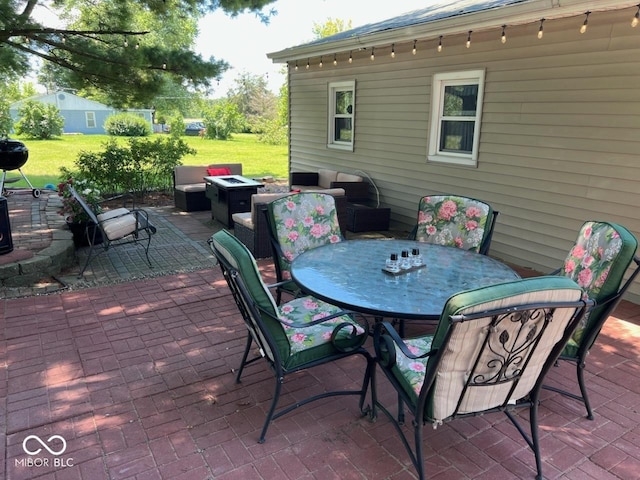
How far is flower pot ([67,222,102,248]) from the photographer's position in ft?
17.0

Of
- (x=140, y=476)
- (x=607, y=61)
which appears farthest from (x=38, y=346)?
(x=607, y=61)

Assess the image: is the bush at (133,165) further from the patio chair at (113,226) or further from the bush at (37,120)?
the bush at (37,120)

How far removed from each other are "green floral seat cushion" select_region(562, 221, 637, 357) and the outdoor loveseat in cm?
620

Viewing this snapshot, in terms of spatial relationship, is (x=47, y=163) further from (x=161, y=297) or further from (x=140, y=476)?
(x=140, y=476)

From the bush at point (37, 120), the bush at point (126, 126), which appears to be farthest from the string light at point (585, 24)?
the bush at point (37, 120)

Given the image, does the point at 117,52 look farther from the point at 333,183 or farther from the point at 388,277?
the point at 388,277

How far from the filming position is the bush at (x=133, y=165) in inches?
307

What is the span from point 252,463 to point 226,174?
250 inches

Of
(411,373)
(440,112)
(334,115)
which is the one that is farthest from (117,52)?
(411,373)

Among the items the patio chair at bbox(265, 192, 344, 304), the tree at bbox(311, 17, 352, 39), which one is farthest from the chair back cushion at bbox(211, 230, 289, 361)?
the tree at bbox(311, 17, 352, 39)

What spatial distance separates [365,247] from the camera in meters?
3.14

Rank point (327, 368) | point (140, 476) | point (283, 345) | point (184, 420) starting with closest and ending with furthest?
1. point (140, 476)
2. point (283, 345)
3. point (184, 420)
4. point (327, 368)

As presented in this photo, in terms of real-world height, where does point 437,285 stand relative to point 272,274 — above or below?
above

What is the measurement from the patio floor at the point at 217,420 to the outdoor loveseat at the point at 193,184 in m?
4.32
